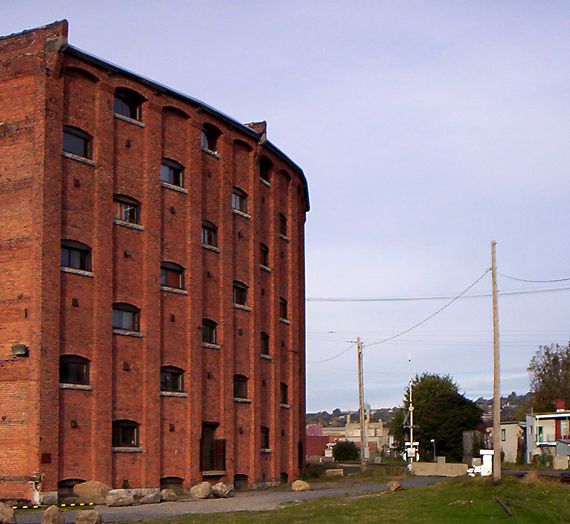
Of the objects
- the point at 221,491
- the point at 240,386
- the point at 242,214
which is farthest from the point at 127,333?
the point at 242,214

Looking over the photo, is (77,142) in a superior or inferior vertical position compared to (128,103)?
inferior

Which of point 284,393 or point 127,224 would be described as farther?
point 284,393

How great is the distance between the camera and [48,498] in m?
32.5

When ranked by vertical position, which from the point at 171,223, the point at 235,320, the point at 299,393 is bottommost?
the point at 299,393

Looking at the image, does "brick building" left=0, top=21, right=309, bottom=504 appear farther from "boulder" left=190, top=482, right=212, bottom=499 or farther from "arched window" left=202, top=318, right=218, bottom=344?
"boulder" left=190, top=482, right=212, bottom=499

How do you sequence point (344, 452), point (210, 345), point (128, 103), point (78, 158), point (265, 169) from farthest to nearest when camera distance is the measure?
point (344, 452) → point (265, 169) → point (210, 345) → point (128, 103) → point (78, 158)

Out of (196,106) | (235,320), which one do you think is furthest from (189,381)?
(196,106)

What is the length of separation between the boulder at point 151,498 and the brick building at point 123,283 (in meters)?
2.58

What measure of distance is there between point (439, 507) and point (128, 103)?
21.5 metres

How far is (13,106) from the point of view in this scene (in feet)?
118

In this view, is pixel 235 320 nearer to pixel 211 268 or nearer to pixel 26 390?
pixel 211 268

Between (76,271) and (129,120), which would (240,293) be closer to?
(129,120)

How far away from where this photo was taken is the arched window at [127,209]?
38469mm

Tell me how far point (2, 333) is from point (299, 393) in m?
24.2
